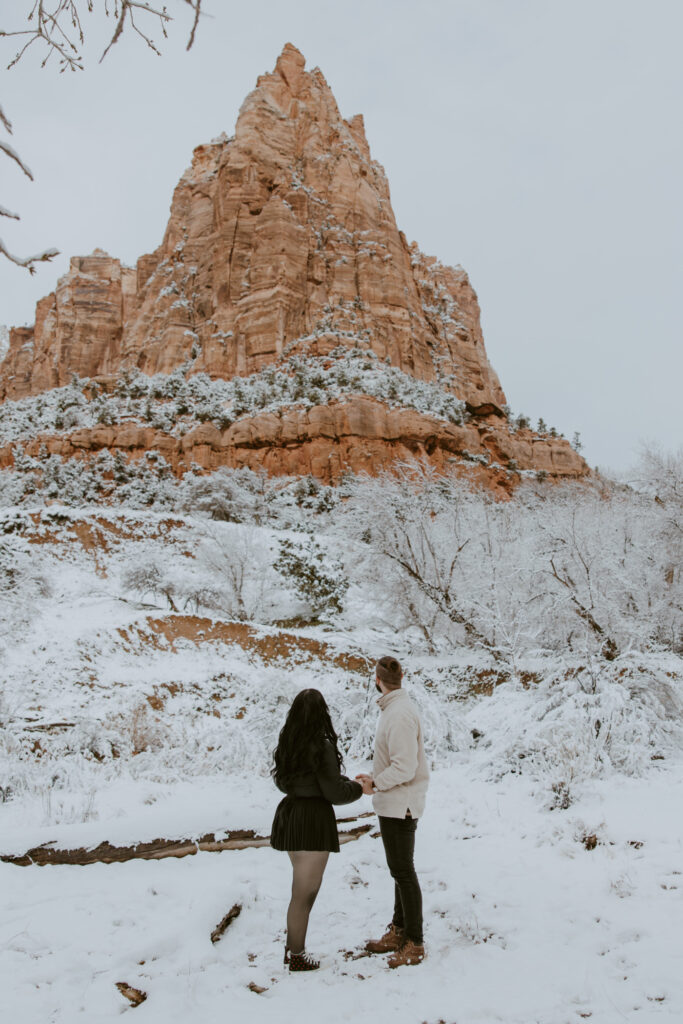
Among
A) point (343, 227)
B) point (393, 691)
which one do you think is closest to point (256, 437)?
point (343, 227)

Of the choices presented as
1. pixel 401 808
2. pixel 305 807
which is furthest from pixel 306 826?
pixel 401 808

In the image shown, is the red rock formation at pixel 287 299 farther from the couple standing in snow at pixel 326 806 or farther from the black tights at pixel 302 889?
the black tights at pixel 302 889

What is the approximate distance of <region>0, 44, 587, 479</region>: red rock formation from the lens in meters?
47.8

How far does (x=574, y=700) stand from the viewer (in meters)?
8.38

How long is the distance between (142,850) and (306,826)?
2672 mm

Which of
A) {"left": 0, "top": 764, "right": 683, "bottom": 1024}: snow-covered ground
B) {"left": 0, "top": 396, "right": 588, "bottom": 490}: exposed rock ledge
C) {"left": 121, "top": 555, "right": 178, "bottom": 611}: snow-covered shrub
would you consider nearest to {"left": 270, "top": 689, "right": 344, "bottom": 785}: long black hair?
{"left": 0, "top": 764, "right": 683, "bottom": 1024}: snow-covered ground

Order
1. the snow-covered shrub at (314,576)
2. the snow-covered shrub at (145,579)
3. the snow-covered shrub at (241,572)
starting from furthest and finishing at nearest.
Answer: the snow-covered shrub at (314,576) < the snow-covered shrub at (241,572) < the snow-covered shrub at (145,579)

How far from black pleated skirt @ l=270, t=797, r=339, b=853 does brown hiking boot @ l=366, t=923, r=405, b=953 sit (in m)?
0.69

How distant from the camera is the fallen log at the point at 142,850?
5047 millimetres

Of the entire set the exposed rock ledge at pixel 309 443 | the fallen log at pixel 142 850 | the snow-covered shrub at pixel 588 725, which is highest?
the exposed rock ledge at pixel 309 443

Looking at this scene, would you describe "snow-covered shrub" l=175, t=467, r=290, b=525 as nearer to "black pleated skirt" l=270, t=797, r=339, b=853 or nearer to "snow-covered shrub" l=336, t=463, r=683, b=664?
"snow-covered shrub" l=336, t=463, r=683, b=664

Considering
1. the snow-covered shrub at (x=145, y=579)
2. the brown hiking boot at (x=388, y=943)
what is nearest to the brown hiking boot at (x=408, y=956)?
the brown hiking boot at (x=388, y=943)

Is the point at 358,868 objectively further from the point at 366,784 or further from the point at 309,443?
the point at 309,443

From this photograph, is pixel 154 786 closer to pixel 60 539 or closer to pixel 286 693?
pixel 286 693
